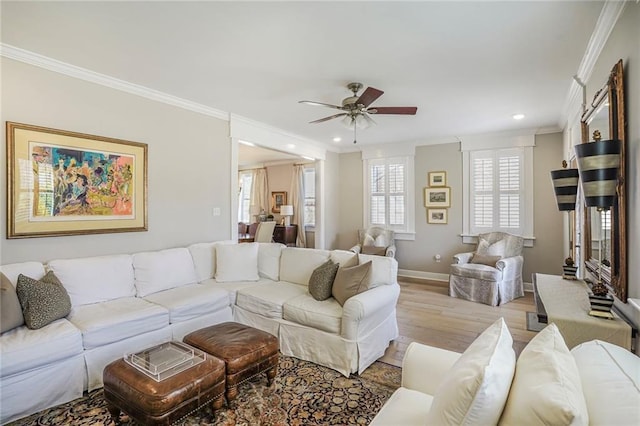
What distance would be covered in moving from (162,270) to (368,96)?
2.73m

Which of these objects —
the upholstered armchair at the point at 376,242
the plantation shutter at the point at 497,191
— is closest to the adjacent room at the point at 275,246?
the plantation shutter at the point at 497,191

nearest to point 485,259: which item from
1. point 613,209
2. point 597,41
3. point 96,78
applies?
point 613,209

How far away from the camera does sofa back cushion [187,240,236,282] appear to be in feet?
12.3

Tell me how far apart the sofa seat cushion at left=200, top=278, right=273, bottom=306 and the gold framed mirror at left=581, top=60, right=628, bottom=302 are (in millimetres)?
3041

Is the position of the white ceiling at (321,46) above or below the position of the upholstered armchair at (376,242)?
above

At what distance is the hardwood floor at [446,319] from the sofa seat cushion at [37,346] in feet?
8.08

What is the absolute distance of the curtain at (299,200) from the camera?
8039 millimetres

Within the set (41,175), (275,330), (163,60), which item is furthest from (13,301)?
(163,60)

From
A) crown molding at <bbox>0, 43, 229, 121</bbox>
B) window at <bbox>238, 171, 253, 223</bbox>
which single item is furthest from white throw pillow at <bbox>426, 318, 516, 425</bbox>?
window at <bbox>238, 171, 253, 223</bbox>

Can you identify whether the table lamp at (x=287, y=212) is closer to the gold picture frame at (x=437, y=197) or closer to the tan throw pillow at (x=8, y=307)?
the gold picture frame at (x=437, y=197)

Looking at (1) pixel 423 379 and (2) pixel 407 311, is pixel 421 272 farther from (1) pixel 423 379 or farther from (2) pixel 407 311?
(1) pixel 423 379

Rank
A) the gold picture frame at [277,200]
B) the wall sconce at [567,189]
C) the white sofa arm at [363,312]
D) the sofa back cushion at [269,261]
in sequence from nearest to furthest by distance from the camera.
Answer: the white sofa arm at [363,312] < the wall sconce at [567,189] < the sofa back cushion at [269,261] < the gold picture frame at [277,200]

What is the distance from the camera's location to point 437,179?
237 inches

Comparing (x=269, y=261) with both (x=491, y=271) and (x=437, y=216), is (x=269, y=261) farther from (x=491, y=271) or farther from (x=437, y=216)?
(x=437, y=216)
